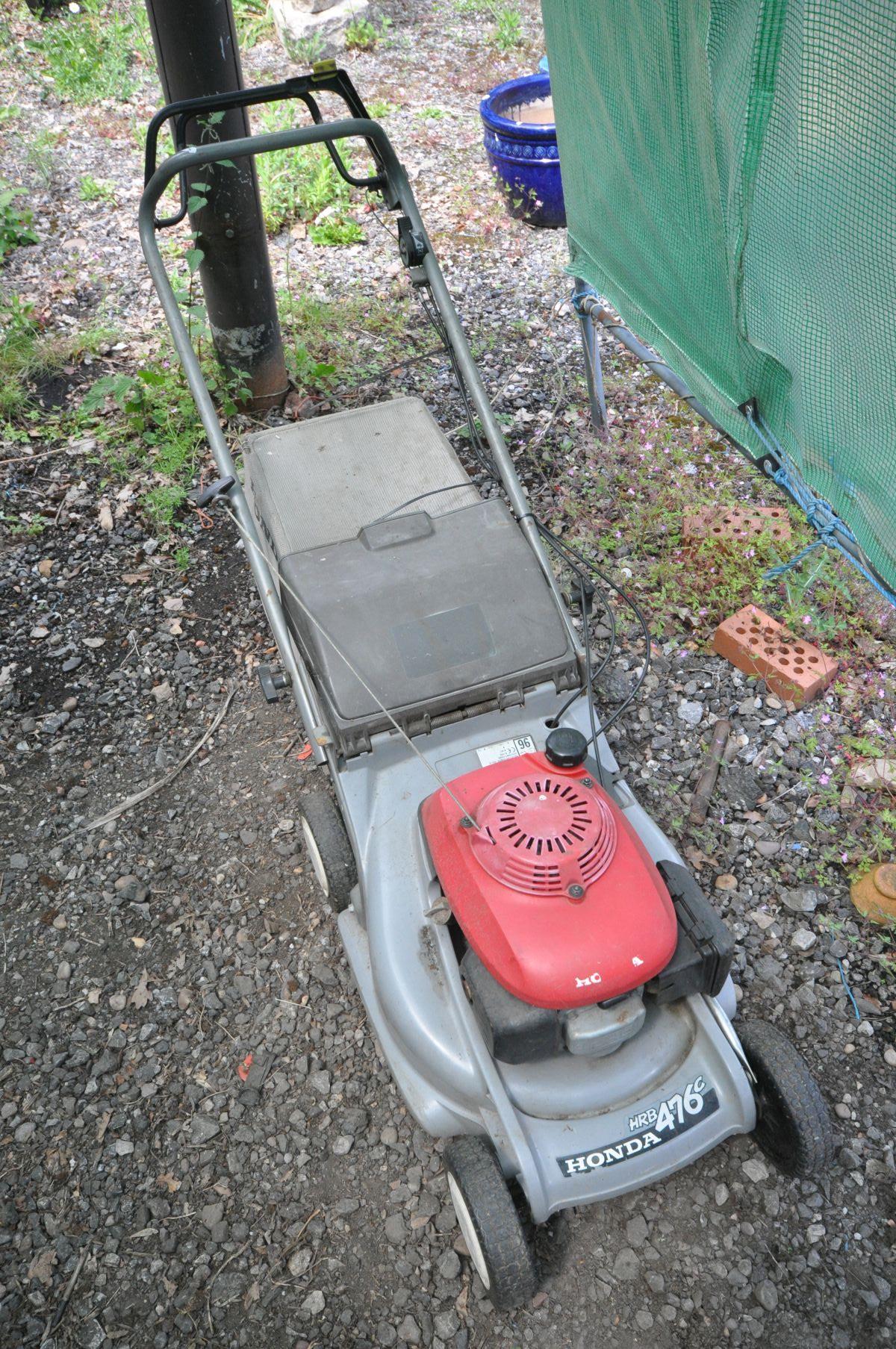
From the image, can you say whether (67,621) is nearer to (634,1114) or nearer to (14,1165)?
(14,1165)

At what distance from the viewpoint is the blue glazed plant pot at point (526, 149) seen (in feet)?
13.6

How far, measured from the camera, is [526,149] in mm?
4191

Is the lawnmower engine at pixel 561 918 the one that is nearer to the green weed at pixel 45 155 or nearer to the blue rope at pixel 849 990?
the blue rope at pixel 849 990

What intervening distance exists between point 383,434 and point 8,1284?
6.66ft

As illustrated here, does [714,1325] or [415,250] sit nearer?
[714,1325]

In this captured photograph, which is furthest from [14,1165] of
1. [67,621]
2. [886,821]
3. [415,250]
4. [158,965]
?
[415,250]

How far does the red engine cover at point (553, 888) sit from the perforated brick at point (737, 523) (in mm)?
1445

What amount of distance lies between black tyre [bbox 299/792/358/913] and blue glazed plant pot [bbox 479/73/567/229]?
294cm

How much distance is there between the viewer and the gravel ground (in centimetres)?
174

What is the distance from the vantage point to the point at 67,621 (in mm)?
2934

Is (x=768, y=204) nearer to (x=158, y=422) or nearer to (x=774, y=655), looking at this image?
(x=774, y=655)

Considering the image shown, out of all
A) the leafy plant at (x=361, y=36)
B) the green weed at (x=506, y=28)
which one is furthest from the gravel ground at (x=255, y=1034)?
the green weed at (x=506, y=28)

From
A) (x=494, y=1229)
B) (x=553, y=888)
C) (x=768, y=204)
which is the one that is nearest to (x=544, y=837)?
(x=553, y=888)

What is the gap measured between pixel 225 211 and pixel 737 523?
182 centimetres
